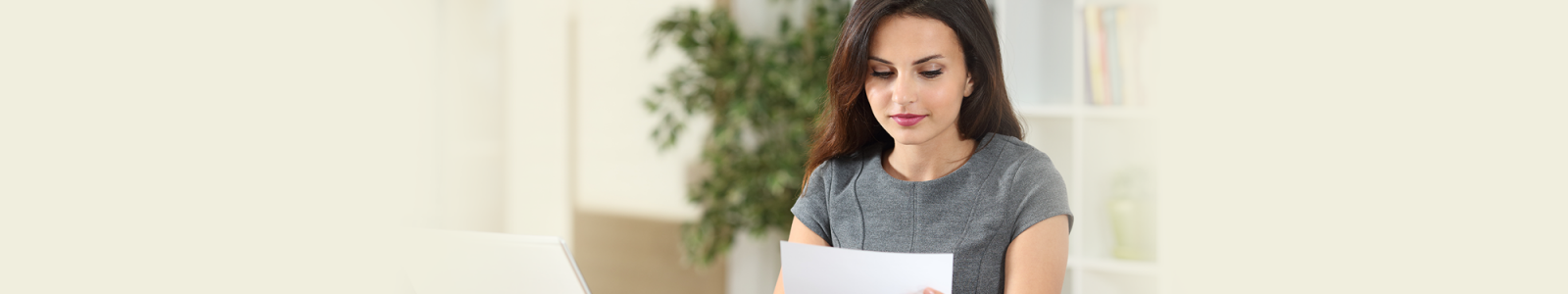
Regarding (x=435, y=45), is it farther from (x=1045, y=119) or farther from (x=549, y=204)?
(x=1045, y=119)

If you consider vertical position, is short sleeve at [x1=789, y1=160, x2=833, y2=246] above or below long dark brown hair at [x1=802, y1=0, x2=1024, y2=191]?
below

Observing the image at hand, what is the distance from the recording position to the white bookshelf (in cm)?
192

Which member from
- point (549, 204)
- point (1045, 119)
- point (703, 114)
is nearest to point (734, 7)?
point (703, 114)

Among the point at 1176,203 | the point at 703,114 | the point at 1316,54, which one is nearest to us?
the point at 1316,54

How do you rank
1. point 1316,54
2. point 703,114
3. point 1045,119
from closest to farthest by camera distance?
1. point 1316,54
2. point 1045,119
3. point 703,114

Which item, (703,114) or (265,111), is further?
(703,114)

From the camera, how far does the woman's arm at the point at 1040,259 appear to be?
883 mm

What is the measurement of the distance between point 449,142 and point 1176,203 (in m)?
1.78

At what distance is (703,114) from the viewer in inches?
103

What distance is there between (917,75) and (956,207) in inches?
5.6

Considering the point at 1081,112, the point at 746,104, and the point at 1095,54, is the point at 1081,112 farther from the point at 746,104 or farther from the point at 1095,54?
the point at 746,104

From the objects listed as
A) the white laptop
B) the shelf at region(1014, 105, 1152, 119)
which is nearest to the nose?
the white laptop

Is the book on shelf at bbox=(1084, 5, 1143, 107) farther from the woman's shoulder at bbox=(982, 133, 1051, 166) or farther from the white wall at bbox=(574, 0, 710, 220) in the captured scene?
the white wall at bbox=(574, 0, 710, 220)

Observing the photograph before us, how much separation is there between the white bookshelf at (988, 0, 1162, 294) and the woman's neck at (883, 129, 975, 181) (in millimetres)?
991
